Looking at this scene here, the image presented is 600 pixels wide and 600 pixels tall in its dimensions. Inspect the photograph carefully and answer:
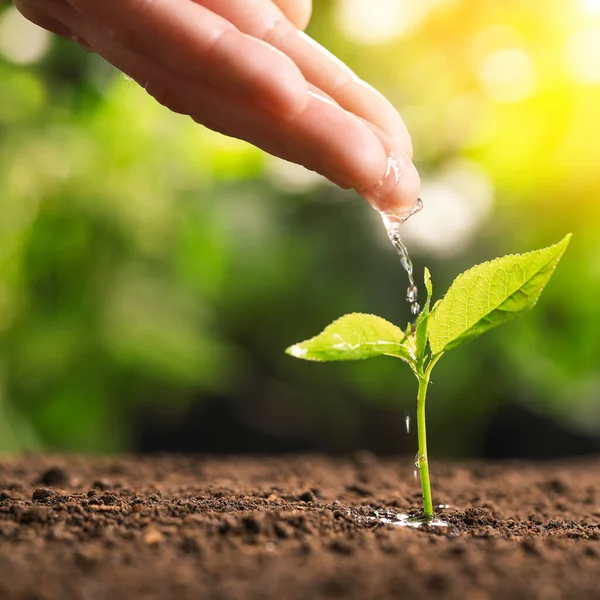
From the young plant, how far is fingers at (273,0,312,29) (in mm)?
692

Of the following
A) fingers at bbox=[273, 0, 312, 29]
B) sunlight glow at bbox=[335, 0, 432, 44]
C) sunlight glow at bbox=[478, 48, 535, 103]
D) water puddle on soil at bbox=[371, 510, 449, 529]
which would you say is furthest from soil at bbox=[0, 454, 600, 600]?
sunlight glow at bbox=[335, 0, 432, 44]

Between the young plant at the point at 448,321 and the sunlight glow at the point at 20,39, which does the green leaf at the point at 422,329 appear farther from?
the sunlight glow at the point at 20,39

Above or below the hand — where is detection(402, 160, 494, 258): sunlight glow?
above

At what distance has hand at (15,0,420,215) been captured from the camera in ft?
3.96

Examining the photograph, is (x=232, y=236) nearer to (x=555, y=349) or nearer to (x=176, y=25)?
(x=555, y=349)

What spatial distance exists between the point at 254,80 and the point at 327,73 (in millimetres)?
309

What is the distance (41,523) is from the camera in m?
1.22

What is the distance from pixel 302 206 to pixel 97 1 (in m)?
2.86

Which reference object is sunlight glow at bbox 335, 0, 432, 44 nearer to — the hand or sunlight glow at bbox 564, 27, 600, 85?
sunlight glow at bbox 564, 27, 600, 85

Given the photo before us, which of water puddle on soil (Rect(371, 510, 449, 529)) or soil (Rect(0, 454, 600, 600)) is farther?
water puddle on soil (Rect(371, 510, 449, 529))

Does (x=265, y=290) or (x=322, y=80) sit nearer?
(x=322, y=80)

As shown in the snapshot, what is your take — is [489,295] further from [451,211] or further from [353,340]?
[451,211]

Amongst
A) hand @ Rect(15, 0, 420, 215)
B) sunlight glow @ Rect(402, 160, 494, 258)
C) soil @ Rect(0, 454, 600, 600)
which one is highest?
sunlight glow @ Rect(402, 160, 494, 258)

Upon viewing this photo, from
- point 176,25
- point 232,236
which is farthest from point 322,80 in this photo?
point 232,236
